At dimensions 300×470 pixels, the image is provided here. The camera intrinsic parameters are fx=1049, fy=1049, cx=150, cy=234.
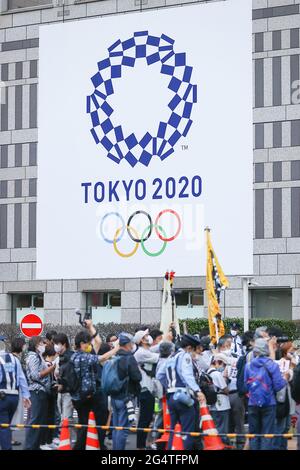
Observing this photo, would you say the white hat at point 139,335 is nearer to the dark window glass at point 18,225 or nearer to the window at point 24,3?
the dark window glass at point 18,225

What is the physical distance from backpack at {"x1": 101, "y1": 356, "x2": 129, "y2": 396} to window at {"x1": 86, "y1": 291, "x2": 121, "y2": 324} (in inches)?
1236

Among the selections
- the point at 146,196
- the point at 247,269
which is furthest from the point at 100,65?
the point at 247,269

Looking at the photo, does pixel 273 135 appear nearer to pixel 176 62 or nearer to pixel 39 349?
pixel 176 62

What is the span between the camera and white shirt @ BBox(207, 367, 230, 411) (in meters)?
16.3

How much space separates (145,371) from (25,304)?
3278cm

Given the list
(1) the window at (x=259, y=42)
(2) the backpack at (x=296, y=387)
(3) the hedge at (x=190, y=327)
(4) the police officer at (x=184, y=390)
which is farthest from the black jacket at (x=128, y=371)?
(1) the window at (x=259, y=42)

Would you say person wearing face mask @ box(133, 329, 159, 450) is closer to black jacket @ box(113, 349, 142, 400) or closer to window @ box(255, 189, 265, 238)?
black jacket @ box(113, 349, 142, 400)

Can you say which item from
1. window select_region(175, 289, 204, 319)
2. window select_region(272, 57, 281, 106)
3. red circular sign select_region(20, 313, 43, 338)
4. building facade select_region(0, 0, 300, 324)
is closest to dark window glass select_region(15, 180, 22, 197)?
building facade select_region(0, 0, 300, 324)

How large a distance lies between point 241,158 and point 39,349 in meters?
26.6

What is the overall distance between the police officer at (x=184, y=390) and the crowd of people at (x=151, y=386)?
1 cm

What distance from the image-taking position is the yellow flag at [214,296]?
21656 mm

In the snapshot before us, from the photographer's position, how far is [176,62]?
149ft

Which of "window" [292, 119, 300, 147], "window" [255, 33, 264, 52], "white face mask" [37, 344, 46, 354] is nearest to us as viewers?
"white face mask" [37, 344, 46, 354]

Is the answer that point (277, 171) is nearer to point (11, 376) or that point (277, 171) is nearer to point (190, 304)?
point (190, 304)
